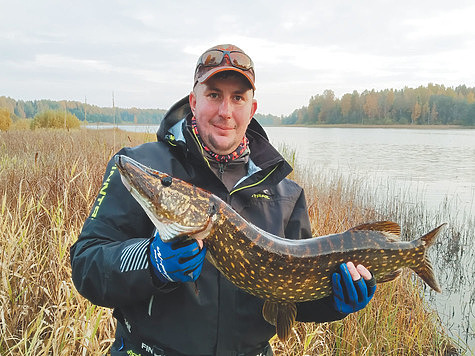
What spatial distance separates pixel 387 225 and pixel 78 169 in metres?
4.22

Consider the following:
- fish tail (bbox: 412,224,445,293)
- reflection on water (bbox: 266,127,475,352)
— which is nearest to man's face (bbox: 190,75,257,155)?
fish tail (bbox: 412,224,445,293)

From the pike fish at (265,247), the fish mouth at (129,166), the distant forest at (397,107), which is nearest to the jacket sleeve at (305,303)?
the pike fish at (265,247)

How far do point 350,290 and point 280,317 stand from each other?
384 mm

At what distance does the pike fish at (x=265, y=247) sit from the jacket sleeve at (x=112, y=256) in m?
0.11

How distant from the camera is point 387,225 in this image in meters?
2.03

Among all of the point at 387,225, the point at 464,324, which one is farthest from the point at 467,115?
the point at 387,225

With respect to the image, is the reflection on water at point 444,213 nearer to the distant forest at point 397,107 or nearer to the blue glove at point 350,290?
the blue glove at point 350,290

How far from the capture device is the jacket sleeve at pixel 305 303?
2080 millimetres

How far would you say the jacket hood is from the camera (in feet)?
7.28

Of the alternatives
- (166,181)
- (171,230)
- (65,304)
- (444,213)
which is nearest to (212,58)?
(166,181)

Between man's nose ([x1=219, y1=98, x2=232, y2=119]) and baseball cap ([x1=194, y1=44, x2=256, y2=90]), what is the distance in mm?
157

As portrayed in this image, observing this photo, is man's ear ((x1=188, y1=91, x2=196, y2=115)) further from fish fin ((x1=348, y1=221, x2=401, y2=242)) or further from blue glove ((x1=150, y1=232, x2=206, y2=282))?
fish fin ((x1=348, y1=221, x2=401, y2=242))

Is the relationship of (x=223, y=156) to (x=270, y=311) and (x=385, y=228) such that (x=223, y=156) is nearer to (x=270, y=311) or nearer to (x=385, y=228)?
(x=270, y=311)

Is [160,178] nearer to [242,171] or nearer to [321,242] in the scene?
[242,171]
